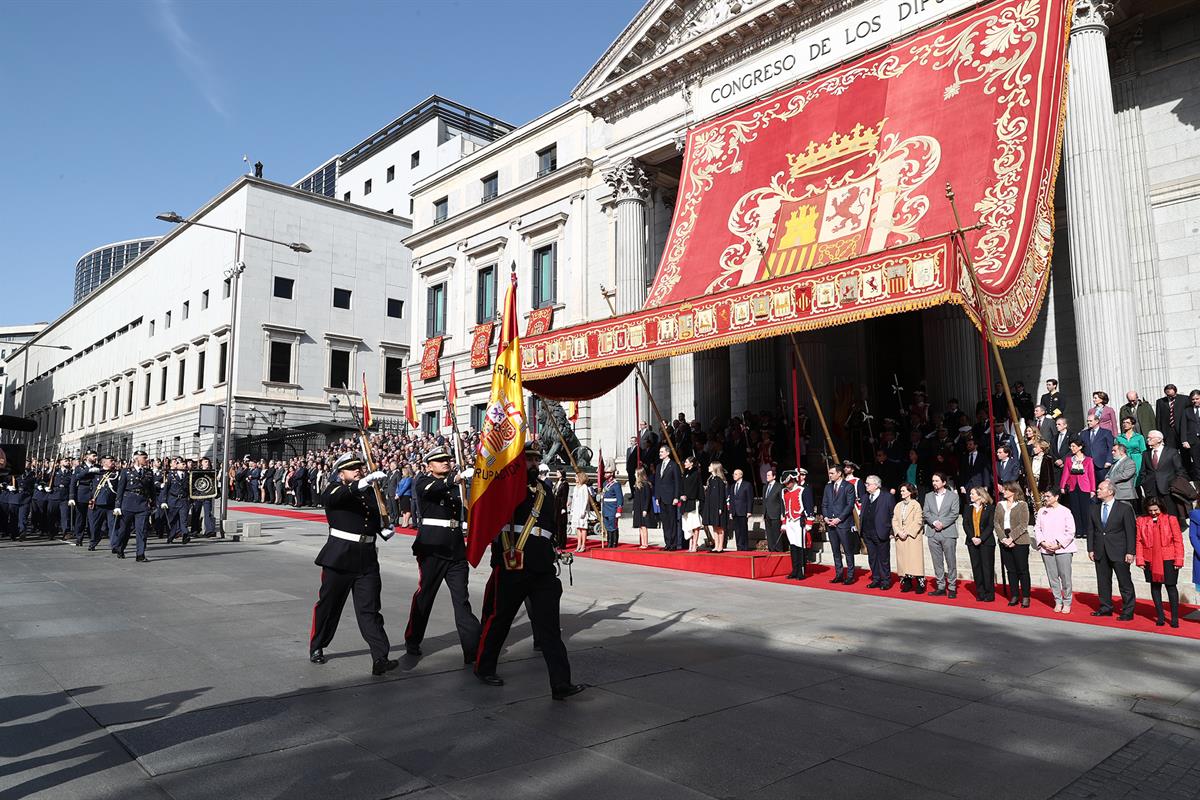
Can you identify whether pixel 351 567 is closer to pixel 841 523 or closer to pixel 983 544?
pixel 983 544

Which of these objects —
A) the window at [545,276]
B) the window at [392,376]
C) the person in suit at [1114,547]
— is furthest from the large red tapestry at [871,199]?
the window at [392,376]

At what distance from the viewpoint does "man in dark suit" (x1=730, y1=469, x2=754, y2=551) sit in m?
14.8

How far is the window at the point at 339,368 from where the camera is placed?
153 ft

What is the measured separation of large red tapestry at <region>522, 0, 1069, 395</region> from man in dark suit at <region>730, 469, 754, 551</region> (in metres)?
2.82

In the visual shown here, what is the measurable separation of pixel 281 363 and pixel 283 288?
4.47 meters

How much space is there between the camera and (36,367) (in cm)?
9038

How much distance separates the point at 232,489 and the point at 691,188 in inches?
1141

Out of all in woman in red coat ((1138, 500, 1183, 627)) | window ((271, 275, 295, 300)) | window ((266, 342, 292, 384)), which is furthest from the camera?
window ((271, 275, 295, 300))

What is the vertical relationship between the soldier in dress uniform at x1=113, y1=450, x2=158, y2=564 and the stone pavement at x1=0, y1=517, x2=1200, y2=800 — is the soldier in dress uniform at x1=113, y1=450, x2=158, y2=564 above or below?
above

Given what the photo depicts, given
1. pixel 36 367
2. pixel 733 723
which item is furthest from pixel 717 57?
pixel 36 367

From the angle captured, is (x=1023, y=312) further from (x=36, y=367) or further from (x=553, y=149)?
(x=36, y=367)

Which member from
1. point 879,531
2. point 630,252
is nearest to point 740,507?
point 879,531

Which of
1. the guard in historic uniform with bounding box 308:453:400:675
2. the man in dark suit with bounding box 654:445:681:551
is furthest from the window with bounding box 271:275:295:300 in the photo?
the guard in historic uniform with bounding box 308:453:400:675

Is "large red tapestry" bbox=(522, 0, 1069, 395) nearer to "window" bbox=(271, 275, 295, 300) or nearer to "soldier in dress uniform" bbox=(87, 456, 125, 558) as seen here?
"soldier in dress uniform" bbox=(87, 456, 125, 558)
